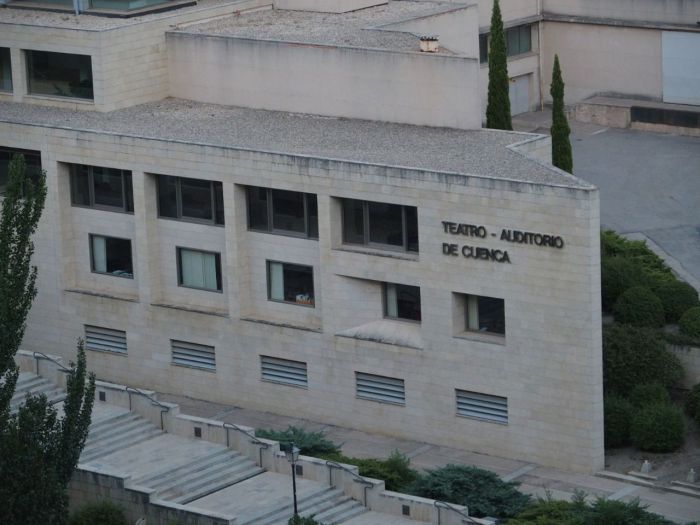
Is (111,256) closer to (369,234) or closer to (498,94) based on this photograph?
(369,234)

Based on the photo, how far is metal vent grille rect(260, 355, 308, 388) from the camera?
226ft

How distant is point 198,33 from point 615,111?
2710 centimetres

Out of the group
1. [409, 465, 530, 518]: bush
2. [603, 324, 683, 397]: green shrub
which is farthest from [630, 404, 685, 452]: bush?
[409, 465, 530, 518]: bush

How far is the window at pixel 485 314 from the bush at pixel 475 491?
5.89 metres

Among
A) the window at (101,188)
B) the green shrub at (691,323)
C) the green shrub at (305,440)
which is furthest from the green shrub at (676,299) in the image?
the window at (101,188)

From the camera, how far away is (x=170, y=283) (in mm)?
71438

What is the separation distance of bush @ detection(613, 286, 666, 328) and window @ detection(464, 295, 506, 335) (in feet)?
22.1

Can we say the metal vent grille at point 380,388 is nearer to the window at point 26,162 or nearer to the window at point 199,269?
the window at point 199,269

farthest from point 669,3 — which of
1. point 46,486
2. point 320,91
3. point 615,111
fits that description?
point 46,486

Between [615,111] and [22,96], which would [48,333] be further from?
[615,111]

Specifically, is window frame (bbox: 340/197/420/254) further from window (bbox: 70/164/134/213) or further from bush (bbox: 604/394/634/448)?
window (bbox: 70/164/134/213)

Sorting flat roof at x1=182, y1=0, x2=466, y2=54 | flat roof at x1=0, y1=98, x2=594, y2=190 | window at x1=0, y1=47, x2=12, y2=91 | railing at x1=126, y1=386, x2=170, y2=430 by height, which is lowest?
railing at x1=126, y1=386, x2=170, y2=430

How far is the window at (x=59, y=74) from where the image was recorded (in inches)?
2918

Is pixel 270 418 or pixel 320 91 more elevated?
pixel 320 91
